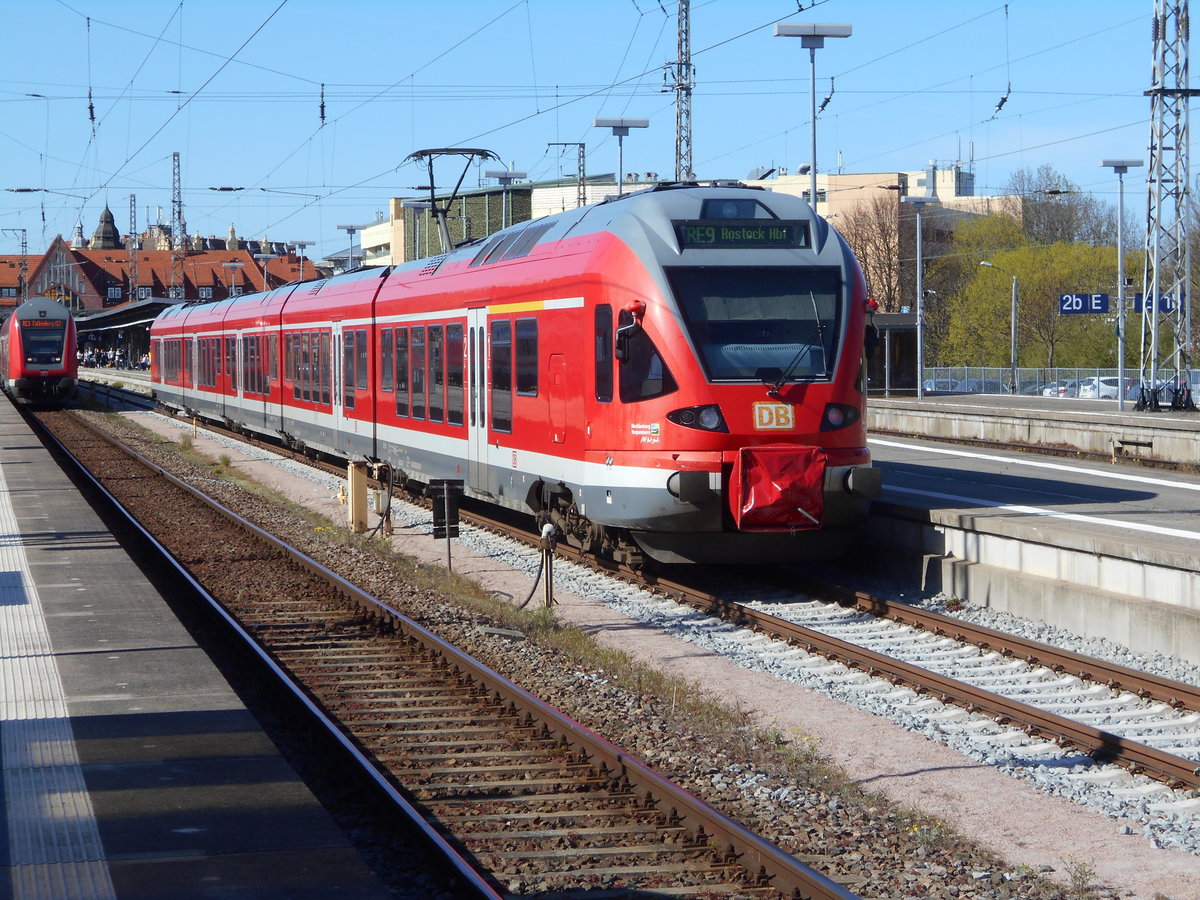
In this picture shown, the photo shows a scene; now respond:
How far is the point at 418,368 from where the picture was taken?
20.2m

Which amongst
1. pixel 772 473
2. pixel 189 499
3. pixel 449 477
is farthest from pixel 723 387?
pixel 189 499

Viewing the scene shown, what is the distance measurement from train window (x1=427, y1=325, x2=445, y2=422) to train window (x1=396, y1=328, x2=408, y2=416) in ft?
4.46

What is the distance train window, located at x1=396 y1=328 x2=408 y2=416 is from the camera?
821 inches

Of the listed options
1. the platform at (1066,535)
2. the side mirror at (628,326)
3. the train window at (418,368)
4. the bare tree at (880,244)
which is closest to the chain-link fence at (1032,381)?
the bare tree at (880,244)

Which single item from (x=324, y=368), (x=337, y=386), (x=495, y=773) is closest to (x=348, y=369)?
(x=337, y=386)

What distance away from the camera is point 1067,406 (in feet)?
145

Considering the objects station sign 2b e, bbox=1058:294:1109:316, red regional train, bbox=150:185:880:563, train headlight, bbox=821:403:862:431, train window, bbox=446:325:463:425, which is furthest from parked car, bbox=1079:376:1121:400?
train headlight, bbox=821:403:862:431

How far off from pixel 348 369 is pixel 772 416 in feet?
43.4

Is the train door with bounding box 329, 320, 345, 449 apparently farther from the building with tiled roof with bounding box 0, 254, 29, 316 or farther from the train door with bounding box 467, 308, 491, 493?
the building with tiled roof with bounding box 0, 254, 29, 316

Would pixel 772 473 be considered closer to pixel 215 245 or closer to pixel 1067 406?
pixel 1067 406

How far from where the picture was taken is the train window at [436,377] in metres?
19.0

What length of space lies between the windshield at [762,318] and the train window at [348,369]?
41.0 ft

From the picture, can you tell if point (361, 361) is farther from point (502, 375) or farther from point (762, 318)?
point (762, 318)

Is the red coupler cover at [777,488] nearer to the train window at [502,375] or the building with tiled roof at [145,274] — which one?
the train window at [502,375]
